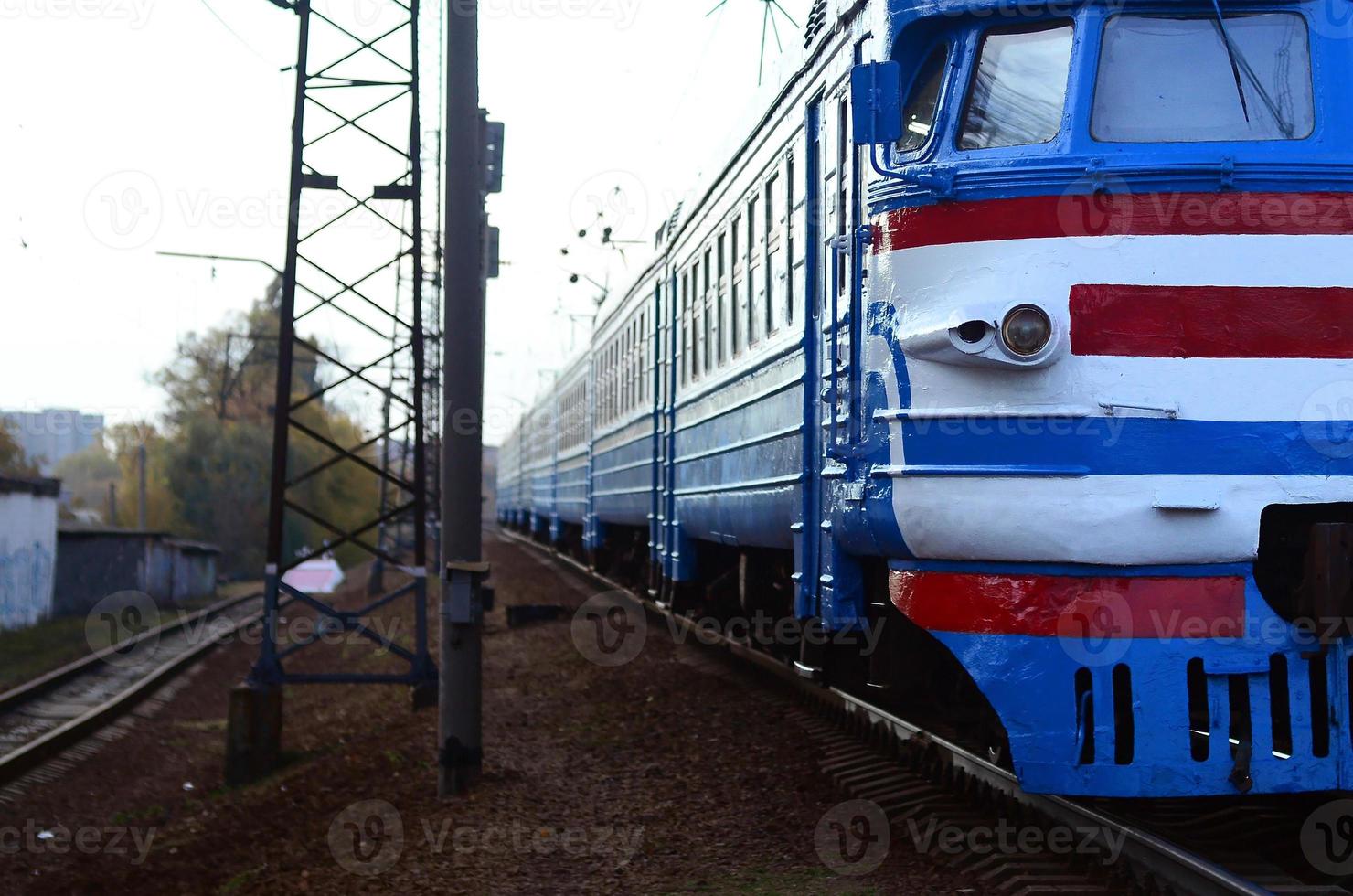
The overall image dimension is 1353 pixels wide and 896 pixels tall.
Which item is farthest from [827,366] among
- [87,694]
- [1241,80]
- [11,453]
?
[11,453]

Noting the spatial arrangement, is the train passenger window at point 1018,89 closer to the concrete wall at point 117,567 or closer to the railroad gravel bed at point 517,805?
the railroad gravel bed at point 517,805

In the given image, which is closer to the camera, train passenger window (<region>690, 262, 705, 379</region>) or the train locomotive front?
the train locomotive front

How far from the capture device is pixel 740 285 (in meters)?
Result: 8.71

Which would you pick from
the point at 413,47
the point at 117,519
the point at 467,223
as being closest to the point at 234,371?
the point at 117,519

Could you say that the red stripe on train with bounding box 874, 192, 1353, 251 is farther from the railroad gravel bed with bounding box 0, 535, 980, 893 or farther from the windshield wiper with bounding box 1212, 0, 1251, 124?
the railroad gravel bed with bounding box 0, 535, 980, 893

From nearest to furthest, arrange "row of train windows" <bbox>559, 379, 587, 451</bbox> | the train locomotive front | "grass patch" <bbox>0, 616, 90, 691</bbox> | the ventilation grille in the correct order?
the train locomotive front, the ventilation grille, "grass patch" <bbox>0, 616, 90, 691</bbox>, "row of train windows" <bbox>559, 379, 587, 451</bbox>

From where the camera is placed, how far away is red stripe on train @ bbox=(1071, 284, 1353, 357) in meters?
4.68

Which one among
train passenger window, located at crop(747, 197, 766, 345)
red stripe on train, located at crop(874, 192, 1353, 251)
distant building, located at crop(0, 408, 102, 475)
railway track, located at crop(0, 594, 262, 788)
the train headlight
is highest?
distant building, located at crop(0, 408, 102, 475)

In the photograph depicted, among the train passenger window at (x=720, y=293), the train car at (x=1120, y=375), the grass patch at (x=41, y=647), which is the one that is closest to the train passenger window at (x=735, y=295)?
the train passenger window at (x=720, y=293)

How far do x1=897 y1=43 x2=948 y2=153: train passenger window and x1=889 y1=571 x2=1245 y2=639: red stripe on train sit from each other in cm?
160

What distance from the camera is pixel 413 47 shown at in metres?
12.2

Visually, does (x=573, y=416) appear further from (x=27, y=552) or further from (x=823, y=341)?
(x=823, y=341)

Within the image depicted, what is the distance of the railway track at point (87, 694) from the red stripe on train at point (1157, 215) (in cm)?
930

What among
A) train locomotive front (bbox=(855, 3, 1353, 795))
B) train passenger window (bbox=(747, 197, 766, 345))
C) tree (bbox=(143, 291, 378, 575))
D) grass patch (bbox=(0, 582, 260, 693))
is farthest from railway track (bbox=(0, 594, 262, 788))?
tree (bbox=(143, 291, 378, 575))
